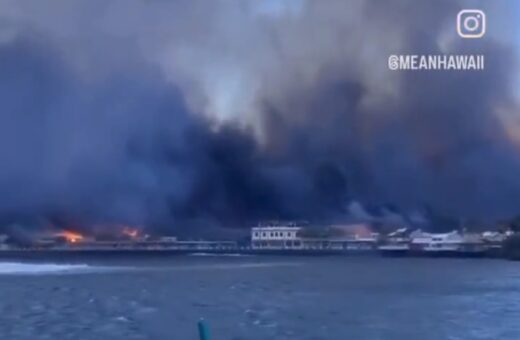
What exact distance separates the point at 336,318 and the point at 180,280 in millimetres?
20841

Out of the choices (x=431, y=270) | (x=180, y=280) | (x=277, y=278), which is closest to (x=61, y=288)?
(x=180, y=280)

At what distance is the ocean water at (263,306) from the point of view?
23062mm

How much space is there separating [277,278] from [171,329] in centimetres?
2387

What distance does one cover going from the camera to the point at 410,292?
3809 centimetres

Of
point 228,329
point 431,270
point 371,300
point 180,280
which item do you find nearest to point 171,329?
point 228,329

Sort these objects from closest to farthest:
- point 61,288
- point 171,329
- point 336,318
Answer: point 171,329 < point 336,318 < point 61,288

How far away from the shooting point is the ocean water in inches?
908

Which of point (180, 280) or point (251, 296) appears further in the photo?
point (180, 280)

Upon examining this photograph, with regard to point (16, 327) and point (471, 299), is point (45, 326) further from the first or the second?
point (471, 299)

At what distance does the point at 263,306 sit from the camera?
99.0 feet

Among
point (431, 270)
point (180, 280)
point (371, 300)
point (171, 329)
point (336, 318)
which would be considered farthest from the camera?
point (431, 270)

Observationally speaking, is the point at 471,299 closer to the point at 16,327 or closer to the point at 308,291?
the point at 308,291

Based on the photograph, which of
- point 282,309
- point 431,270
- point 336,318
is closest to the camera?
point 336,318

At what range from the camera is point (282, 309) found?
1149 inches
